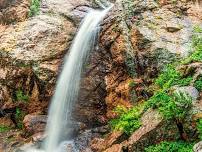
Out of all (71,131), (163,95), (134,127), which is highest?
(163,95)

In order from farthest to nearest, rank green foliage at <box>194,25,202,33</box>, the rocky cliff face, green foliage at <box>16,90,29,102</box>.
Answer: green foliage at <box>16,90,29,102</box>
green foliage at <box>194,25,202,33</box>
the rocky cliff face

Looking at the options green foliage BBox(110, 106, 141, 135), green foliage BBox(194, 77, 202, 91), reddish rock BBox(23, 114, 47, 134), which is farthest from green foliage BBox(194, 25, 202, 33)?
reddish rock BBox(23, 114, 47, 134)

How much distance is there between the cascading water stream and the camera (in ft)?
43.7

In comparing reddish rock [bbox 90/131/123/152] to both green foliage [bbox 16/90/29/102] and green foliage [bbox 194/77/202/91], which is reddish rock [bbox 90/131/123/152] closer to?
green foliage [bbox 194/77/202/91]

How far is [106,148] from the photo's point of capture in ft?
38.3

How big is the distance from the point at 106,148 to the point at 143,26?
4537 mm

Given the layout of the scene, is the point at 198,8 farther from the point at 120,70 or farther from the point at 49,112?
the point at 49,112

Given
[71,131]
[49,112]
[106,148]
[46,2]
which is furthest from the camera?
[46,2]

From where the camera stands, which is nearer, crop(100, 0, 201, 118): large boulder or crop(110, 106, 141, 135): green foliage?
crop(110, 106, 141, 135): green foliage

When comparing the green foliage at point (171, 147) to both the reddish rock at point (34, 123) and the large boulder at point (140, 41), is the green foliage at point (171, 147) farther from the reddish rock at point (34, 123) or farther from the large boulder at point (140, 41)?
the reddish rock at point (34, 123)

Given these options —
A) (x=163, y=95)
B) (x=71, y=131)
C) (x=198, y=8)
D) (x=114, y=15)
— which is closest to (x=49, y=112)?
(x=71, y=131)

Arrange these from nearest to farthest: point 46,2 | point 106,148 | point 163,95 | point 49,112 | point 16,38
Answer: point 163,95
point 106,148
point 49,112
point 16,38
point 46,2

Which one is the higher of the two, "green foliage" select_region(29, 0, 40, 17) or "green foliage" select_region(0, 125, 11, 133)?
"green foliage" select_region(29, 0, 40, 17)

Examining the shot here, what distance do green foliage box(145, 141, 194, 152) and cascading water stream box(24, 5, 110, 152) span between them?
3.77 meters
